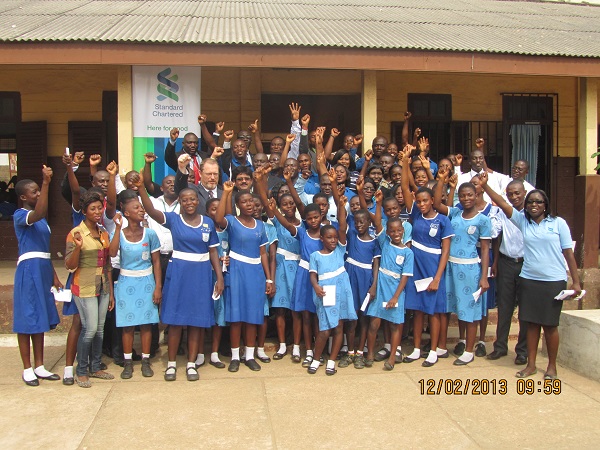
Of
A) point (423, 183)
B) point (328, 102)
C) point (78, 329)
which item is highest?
point (328, 102)

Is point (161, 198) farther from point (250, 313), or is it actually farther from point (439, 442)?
point (439, 442)

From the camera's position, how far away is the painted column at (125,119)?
6.96 m

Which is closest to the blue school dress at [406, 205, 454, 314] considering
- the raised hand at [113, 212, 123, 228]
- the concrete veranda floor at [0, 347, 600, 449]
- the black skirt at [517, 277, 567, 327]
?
the concrete veranda floor at [0, 347, 600, 449]

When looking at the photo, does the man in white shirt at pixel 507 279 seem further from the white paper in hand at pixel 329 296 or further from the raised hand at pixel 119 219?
the raised hand at pixel 119 219

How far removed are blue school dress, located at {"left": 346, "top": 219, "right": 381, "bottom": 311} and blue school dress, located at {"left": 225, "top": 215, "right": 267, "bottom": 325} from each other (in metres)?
0.81

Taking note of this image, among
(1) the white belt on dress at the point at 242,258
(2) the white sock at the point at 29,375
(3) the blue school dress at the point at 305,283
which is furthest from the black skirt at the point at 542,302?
(2) the white sock at the point at 29,375

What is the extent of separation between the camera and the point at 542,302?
4.96 meters

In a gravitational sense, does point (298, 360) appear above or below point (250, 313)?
below

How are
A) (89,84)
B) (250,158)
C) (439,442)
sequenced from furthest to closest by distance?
(89,84) → (250,158) → (439,442)

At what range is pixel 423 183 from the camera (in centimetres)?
592

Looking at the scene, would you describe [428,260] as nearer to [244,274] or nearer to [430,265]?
[430,265]

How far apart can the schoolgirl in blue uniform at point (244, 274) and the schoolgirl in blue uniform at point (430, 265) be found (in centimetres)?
131

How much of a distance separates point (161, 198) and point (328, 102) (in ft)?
15.3

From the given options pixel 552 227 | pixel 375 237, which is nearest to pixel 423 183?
pixel 375 237
